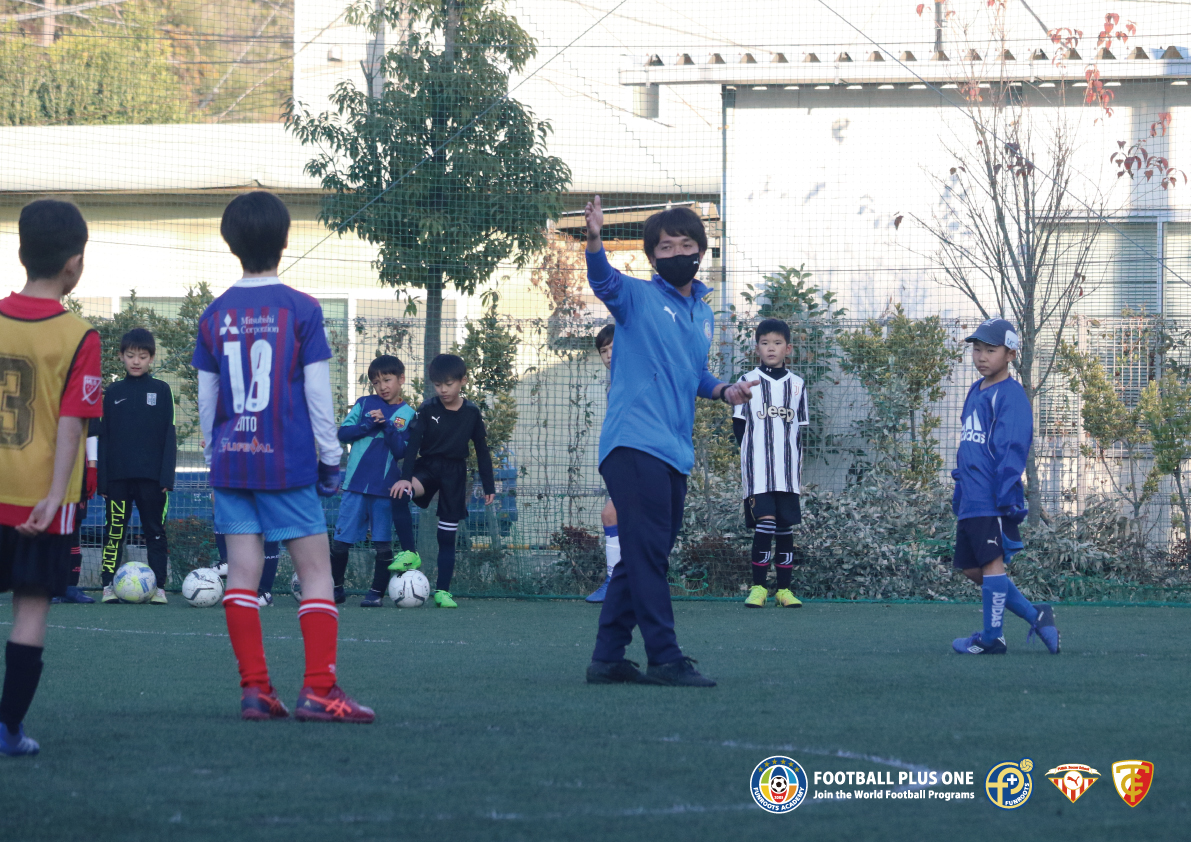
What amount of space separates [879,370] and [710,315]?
4.95m

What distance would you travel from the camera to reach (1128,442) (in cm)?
932

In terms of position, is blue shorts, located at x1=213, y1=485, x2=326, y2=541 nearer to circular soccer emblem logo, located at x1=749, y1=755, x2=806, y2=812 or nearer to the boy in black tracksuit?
circular soccer emblem logo, located at x1=749, y1=755, x2=806, y2=812

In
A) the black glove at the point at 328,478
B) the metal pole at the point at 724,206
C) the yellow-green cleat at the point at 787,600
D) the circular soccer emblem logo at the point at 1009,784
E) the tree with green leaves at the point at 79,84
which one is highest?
the tree with green leaves at the point at 79,84

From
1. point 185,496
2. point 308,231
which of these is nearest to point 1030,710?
point 185,496

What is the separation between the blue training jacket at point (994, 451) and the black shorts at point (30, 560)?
13.1ft

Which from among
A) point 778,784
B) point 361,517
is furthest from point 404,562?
point 778,784

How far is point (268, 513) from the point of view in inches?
150

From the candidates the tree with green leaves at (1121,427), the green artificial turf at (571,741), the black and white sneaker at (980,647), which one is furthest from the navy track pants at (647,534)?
the tree with green leaves at (1121,427)

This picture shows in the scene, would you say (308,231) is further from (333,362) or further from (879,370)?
(879,370)

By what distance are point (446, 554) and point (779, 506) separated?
2.31 meters

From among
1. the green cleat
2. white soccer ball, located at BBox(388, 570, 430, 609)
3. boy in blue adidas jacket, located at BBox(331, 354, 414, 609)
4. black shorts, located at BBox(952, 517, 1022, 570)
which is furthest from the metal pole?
black shorts, located at BBox(952, 517, 1022, 570)

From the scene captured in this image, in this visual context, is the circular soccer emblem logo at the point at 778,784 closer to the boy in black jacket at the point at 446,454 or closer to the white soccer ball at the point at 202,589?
the boy in black jacket at the point at 446,454

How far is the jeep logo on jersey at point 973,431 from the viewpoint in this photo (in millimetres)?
5719

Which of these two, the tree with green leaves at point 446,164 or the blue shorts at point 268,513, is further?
the tree with green leaves at point 446,164
